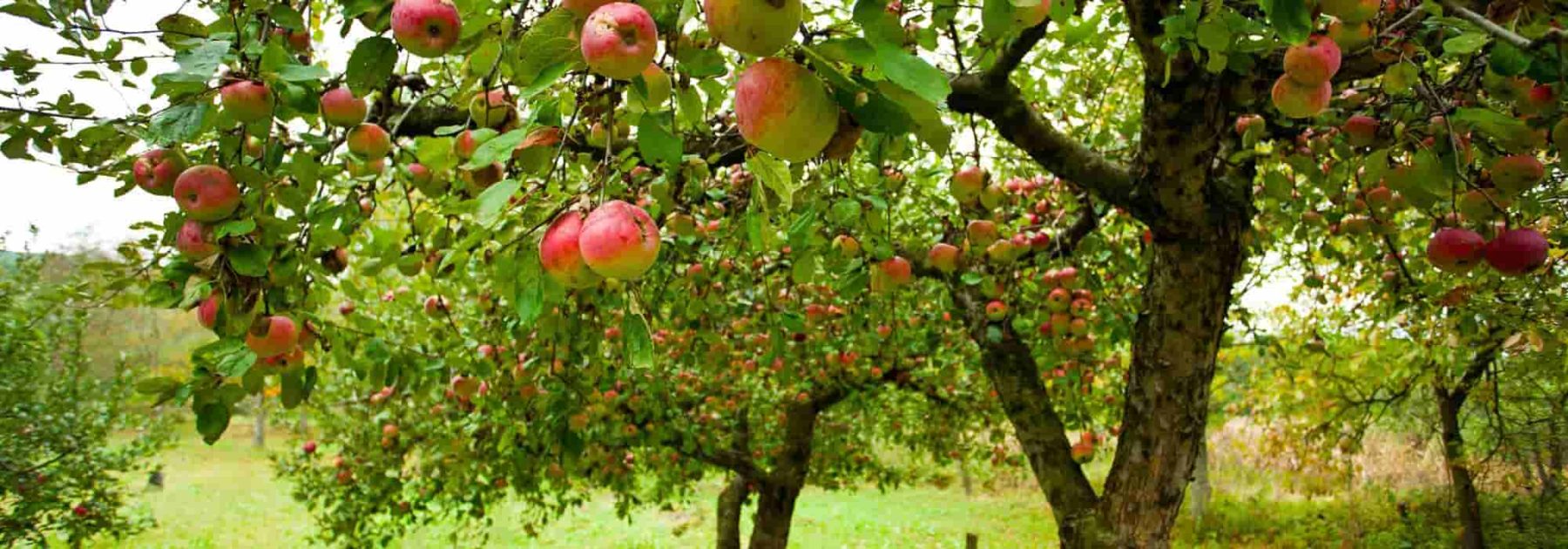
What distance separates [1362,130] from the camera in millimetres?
2004

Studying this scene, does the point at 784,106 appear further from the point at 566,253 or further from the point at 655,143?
the point at 566,253

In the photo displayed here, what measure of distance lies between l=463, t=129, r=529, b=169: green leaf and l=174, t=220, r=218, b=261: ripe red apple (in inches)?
25.1

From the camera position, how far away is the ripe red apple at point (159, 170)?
1257mm

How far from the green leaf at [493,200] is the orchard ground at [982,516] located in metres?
6.25

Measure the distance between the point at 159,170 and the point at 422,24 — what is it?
584 millimetres

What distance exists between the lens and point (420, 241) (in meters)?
2.06

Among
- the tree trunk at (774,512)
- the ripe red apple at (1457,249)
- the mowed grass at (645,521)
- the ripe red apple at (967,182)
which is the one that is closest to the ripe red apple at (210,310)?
the ripe red apple at (967,182)

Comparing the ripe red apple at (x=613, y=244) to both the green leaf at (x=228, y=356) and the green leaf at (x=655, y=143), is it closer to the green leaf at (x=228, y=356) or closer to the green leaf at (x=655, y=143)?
the green leaf at (x=655, y=143)

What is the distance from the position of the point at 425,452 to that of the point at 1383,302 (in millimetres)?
5189

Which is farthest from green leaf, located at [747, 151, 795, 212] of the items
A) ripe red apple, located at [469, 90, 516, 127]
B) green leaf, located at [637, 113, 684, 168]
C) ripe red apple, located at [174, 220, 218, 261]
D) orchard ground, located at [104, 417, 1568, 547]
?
orchard ground, located at [104, 417, 1568, 547]

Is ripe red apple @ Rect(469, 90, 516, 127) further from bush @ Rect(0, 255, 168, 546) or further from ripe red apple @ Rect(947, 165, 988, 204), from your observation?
bush @ Rect(0, 255, 168, 546)

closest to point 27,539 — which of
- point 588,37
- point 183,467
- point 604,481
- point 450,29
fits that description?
point 604,481

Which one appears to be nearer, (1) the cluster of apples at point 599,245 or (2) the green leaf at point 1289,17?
(1) the cluster of apples at point 599,245

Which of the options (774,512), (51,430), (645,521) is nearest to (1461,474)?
(774,512)
